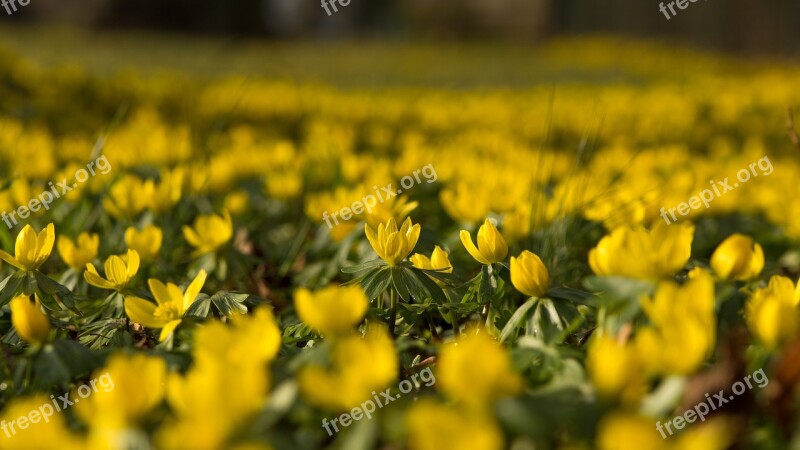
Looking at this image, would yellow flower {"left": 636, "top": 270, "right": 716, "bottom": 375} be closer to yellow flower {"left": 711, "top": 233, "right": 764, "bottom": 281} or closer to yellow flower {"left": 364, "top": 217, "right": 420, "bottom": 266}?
yellow flower {"left": 711, "top": 233, "right": 764, "bottom": 281}

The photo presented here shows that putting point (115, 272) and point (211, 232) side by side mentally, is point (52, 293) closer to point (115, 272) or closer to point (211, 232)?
point (115, 272)

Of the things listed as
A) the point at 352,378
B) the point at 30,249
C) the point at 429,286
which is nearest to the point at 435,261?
the point at 429,286

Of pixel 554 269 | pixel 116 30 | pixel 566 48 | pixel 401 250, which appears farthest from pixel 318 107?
pixel 116 30

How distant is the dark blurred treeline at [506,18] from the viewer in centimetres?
1817

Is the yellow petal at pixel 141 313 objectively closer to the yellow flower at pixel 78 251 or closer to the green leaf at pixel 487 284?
the yellow flower at pixel 78 251

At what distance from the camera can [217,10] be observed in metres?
20.5

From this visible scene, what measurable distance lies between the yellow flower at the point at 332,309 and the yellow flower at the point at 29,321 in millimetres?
396

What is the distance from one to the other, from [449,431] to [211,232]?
45.0 inches

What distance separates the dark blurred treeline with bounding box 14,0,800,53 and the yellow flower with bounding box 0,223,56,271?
18650mm

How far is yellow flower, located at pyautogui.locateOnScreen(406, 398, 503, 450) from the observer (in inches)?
26.4

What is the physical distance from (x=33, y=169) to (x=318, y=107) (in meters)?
3.05

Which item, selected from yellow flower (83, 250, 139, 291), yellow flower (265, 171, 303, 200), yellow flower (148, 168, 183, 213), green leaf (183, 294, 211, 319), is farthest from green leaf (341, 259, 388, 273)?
yellow flower (265, 171, 303, 200)

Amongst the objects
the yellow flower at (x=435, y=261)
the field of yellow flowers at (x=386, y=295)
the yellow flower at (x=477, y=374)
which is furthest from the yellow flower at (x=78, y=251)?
the yellow flower at (x=477, y=374)

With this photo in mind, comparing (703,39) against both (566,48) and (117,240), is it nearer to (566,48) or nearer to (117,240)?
(566,48)
